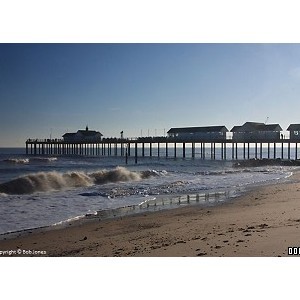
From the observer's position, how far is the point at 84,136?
793 centimetres

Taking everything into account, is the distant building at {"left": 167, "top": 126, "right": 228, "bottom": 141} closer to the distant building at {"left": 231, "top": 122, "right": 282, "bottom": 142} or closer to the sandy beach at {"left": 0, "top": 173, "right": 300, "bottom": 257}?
the distant building at {"left": 231, "top": 122, "right": 282, "bottom": 142}

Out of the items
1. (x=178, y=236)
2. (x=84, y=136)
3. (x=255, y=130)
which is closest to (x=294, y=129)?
(x=255, y=130)

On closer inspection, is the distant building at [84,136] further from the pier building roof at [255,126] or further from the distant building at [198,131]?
the pier building roof at [255,126]

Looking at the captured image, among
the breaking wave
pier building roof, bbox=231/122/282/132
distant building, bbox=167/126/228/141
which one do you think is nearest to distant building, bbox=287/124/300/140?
pier building roof, bbox=231/122/282/132

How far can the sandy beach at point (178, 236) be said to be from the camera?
4.60 metres

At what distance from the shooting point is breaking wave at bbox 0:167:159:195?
25.8ft

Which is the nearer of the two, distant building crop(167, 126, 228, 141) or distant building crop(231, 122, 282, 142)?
distant building crop(167, 126, 228, 141)

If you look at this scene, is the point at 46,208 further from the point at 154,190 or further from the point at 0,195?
the point at 154,190

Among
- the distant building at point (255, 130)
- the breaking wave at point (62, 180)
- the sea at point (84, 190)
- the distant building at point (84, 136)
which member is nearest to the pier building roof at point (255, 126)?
the distant building at point (255, 130)

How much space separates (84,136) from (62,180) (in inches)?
74.0

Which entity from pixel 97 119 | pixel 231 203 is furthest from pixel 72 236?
pixel 231 203

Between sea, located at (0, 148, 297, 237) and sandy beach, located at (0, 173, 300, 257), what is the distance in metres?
0.61

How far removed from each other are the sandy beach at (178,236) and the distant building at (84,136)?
1.72 m

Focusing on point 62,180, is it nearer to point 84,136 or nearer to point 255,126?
point 84,136
